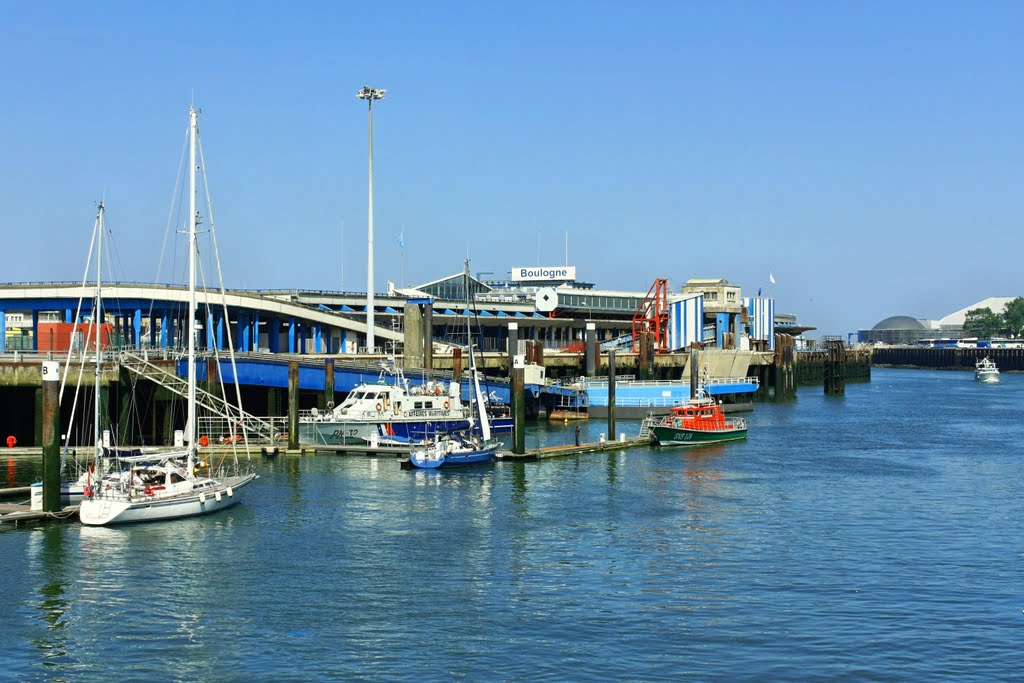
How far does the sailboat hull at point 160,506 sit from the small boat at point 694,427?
3727 cm

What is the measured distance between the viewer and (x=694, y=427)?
3401 inches

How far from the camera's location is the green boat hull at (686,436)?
8500 centimetres

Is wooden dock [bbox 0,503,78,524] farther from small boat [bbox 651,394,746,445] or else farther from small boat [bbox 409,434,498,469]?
small boat [bbox 651,394,746,445]

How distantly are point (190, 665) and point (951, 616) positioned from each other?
938 inches

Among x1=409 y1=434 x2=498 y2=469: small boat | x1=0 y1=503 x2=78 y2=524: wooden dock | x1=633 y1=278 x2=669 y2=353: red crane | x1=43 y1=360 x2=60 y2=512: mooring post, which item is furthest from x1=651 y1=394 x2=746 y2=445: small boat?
x1=633 y1=278 x2=669 y2=353: red crane

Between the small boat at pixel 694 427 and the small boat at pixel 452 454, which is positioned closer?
the small boat at pixel 452 454

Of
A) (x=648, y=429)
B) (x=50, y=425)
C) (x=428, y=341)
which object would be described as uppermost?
Result: (x=428, y=341)

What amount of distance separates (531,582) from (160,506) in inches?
721

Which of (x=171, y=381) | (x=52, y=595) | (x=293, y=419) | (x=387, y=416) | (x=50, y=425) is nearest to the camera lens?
(x=52, y=595)

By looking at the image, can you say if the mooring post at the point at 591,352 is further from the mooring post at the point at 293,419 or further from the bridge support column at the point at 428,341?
the mooring post at the point at 293,419

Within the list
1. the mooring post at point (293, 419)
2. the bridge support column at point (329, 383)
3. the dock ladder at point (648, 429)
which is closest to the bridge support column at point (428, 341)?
the bridge support column at point (329, 383)

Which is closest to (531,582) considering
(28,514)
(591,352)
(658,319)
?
(28,514)

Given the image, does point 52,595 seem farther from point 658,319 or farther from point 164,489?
point 658,319

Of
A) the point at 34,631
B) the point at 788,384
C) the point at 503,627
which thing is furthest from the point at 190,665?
the point at 788,384
